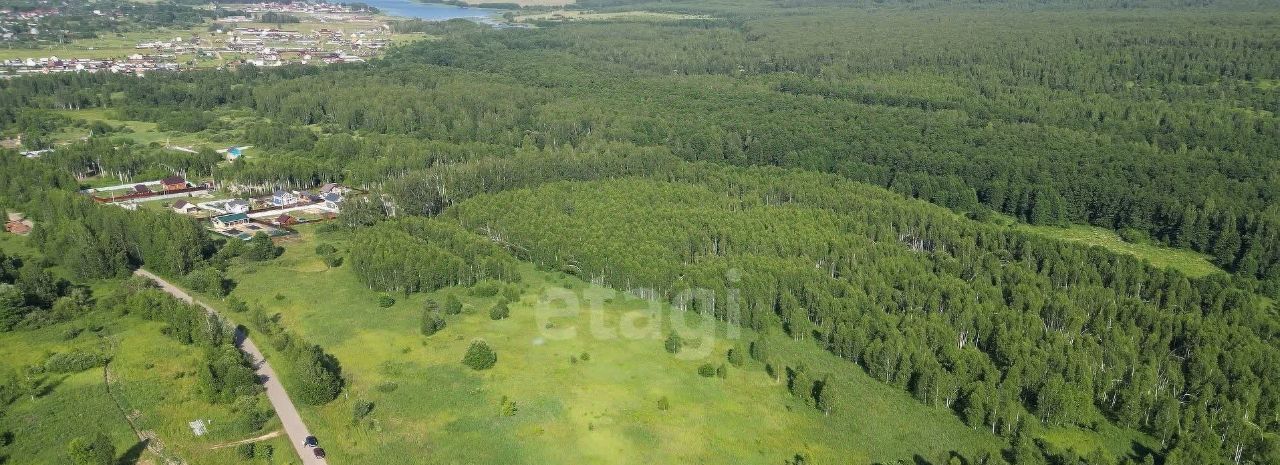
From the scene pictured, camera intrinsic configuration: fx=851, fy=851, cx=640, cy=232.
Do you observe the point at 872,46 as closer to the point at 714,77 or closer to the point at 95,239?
the point at 714,77

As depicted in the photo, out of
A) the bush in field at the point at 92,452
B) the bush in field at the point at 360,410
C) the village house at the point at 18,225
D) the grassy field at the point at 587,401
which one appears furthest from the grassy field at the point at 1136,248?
the village house at the point at 18,225

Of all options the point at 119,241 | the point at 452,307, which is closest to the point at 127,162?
the point at 119,241

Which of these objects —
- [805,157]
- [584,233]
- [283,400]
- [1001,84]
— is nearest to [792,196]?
[805,157]

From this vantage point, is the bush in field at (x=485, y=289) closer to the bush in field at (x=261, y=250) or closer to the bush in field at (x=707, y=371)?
the bush in field at (x=707, y=371)

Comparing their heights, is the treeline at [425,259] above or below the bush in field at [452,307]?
above

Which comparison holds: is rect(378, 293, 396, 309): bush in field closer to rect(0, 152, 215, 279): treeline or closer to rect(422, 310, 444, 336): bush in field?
rect(422, 310, 444, 336): bush in field

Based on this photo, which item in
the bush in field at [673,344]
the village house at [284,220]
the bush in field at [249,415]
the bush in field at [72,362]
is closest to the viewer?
the bush in field at [249,415]

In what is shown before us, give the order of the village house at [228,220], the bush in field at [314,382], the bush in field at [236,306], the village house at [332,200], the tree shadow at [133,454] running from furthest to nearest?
1. the village house at [332,200]
2. the village house at [228,220]
3. the bush in field at [236,306]
4. the bush in field at [314,382]
5. the tree shadow at [133,454]
